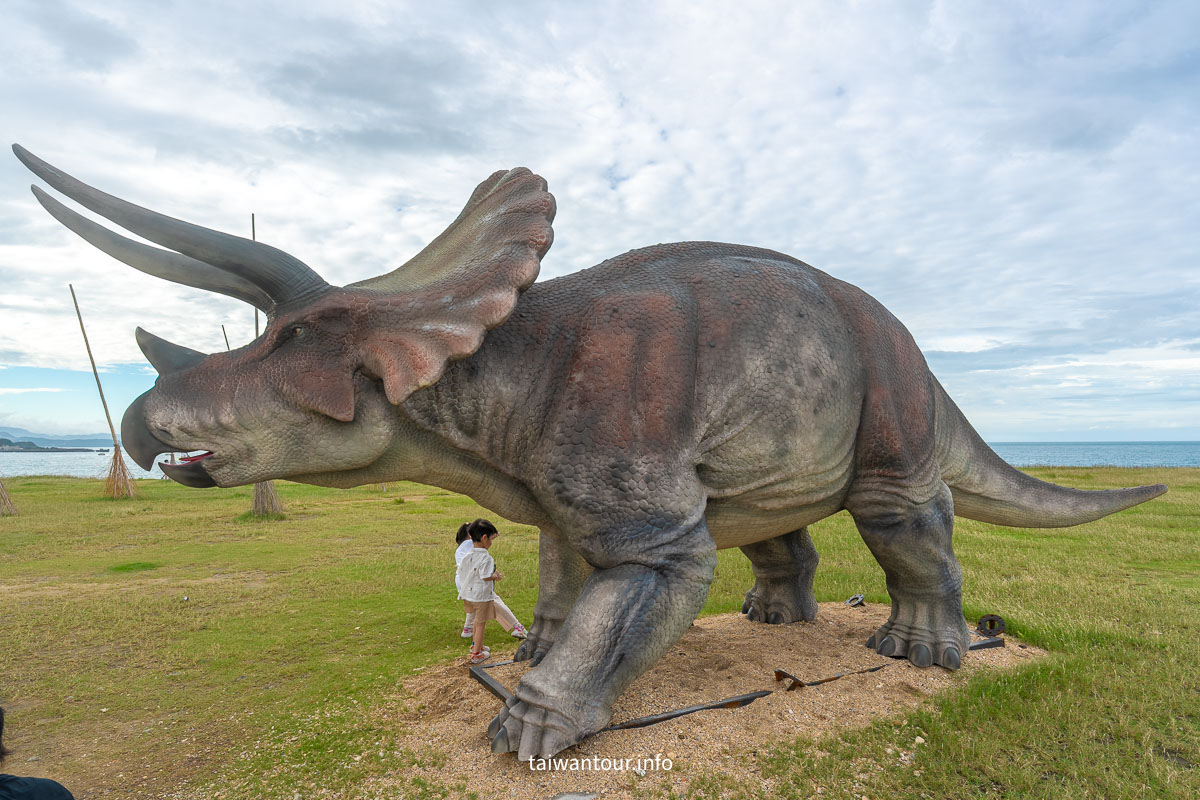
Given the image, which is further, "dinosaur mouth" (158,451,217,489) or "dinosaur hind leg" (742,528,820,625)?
"dinosaur hind leg" (742,528,820,625)

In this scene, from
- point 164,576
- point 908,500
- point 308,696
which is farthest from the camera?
point 164,576

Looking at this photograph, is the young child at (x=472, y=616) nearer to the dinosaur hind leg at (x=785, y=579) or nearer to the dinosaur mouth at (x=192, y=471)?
the dinosaur hind leg at (x=785, y=579)

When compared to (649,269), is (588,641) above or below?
below

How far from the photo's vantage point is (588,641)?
2.47 meters

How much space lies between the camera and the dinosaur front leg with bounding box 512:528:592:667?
3555 mm

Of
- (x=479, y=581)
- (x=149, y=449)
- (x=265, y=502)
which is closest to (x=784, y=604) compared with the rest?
(x=479, y=581)

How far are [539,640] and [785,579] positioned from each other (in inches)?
61.9

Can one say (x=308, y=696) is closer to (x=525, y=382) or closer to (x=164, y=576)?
(x=525, y=382)

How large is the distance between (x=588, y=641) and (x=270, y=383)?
4.60 ft

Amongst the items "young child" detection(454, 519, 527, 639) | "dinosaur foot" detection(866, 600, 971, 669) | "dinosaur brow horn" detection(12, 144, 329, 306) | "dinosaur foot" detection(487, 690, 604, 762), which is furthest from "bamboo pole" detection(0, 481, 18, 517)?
"dinosaur foot" detection(866, 600, 971, 669)

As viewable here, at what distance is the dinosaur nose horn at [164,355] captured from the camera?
8.38ft

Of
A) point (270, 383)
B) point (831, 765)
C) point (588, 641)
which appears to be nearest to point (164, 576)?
point (270, 383)

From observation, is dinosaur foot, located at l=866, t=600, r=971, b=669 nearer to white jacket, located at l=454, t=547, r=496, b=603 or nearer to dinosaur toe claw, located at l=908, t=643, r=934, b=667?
dinosaur toe claw, located at l=908, t=643, r=934, b=667

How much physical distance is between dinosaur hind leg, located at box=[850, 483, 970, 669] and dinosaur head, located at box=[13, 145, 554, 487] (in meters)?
1.94
